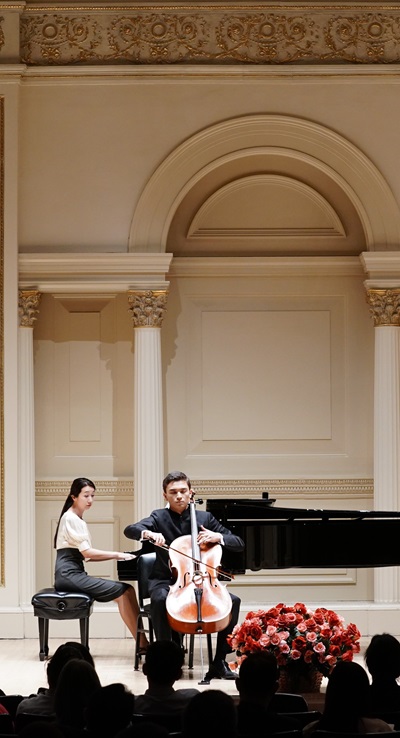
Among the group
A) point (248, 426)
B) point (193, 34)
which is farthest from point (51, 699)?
point (193, 34)

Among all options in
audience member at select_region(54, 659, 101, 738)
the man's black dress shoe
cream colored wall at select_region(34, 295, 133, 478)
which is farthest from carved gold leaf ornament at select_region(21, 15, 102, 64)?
audience member at select_region(54, 659, 101, 738)

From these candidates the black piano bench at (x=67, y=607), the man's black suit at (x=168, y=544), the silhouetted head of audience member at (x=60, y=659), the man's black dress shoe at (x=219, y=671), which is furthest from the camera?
the black piano bench at (x=67, y=607)

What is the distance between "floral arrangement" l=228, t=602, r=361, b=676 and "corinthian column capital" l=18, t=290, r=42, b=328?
3.70 meters

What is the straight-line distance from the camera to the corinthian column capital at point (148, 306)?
934cm

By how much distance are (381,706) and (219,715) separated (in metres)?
1.36

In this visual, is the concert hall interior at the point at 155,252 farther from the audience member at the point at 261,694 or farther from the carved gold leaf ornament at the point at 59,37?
the audience member at the point at 261,694

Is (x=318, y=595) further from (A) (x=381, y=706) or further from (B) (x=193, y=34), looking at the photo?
(A) (x=381, y=706)

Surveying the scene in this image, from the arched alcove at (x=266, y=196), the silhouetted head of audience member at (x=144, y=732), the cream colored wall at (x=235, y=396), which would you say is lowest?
the silhouetted head of audience member at (x=144, y=732)

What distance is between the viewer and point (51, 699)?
4.45m

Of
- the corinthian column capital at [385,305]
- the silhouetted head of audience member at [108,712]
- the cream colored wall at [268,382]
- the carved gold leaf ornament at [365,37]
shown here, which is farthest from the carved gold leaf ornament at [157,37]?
the silhouetted head of audience member at [108,712]

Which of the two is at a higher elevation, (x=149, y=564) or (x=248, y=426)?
(x=248, y=426)

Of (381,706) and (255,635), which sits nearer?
(381,706)

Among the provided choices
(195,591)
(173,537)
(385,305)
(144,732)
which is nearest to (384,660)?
(144,732)

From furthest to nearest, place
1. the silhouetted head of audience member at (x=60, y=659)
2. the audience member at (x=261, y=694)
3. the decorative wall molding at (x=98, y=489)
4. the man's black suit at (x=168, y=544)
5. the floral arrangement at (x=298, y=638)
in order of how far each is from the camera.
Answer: the decorative wall molding at (x=98, y=489) < the man's black suit at (x=168, y=544) < the floral arrangement at (x=298, y=638) < the silhouetted head of audience member at (x=60, y=659) < the audience member at (x=261, y=694)
